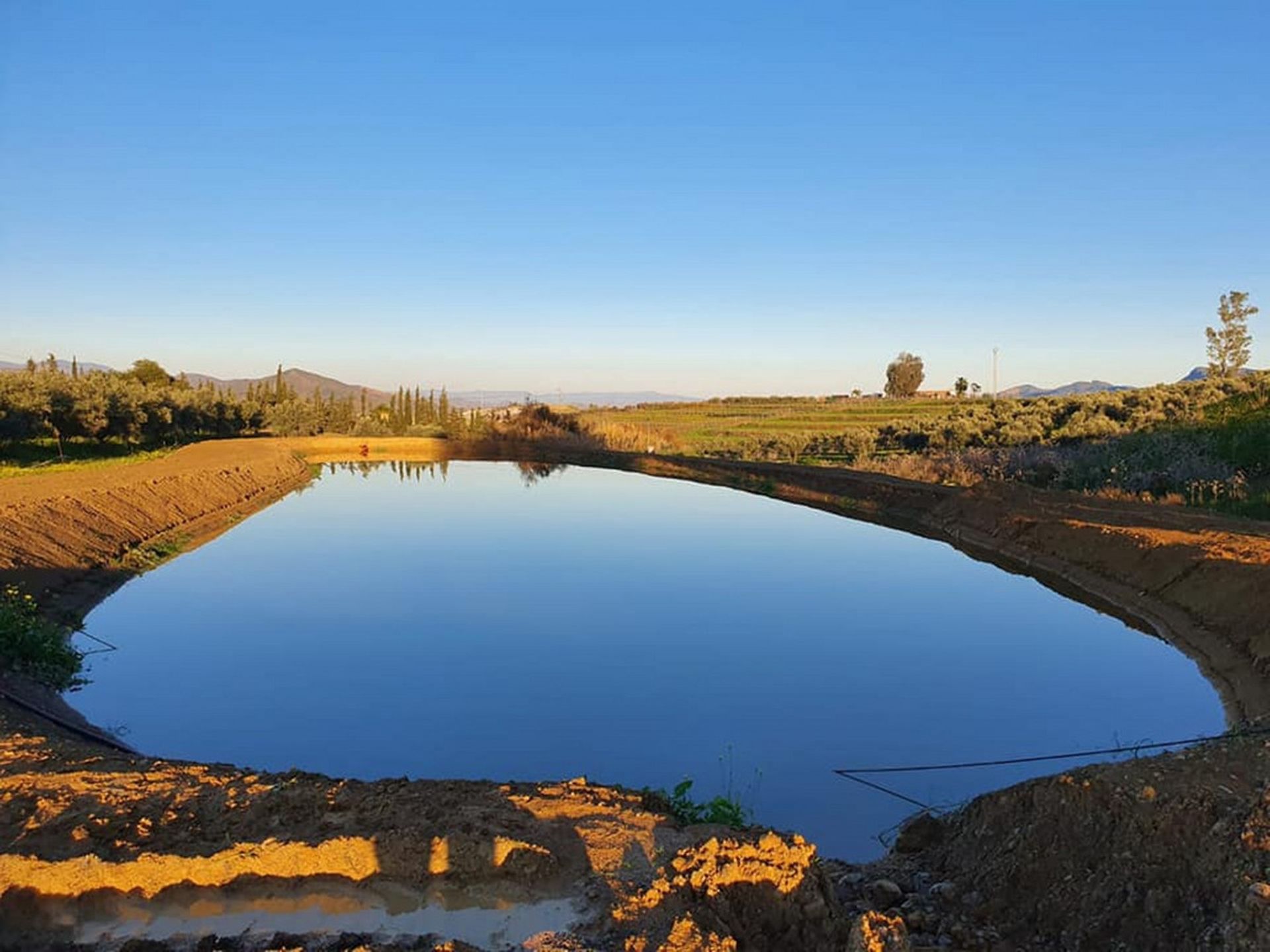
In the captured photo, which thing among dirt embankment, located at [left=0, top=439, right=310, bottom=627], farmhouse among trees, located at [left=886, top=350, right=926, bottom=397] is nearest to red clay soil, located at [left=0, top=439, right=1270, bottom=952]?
dirt embankment, located at [left=0, top=439, right=310, bottom=627]

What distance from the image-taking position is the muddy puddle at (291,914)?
4012mm

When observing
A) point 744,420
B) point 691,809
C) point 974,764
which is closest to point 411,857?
point 691,809

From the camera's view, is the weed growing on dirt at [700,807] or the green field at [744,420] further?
the green field at [744,420]

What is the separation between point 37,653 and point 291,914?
7.51 m

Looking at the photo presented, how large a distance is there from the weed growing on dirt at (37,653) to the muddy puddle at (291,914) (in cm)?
637

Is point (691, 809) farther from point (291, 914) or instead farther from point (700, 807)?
point (291, 914)

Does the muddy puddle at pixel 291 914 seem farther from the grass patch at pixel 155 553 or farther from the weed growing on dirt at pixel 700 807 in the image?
the grass patch at pixel 155 553

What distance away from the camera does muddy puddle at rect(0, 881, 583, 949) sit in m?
4.01

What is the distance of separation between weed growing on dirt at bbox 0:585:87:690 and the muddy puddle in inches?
251

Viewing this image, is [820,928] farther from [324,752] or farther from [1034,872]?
[324,752]

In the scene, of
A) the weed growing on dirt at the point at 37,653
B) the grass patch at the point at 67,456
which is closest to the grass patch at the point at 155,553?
the weed growing on dirt at the point at 37,653

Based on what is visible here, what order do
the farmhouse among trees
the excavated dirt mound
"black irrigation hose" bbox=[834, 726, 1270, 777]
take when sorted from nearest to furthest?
the excavated dirt mound < "black irrigation hose" bbox=[834, 726, 1270, 777] < the farmhouse among trees

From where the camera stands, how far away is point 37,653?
974cm

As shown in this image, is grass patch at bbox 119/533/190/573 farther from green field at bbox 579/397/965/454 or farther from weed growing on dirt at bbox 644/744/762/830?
green field at bbox 579/397/965/454
